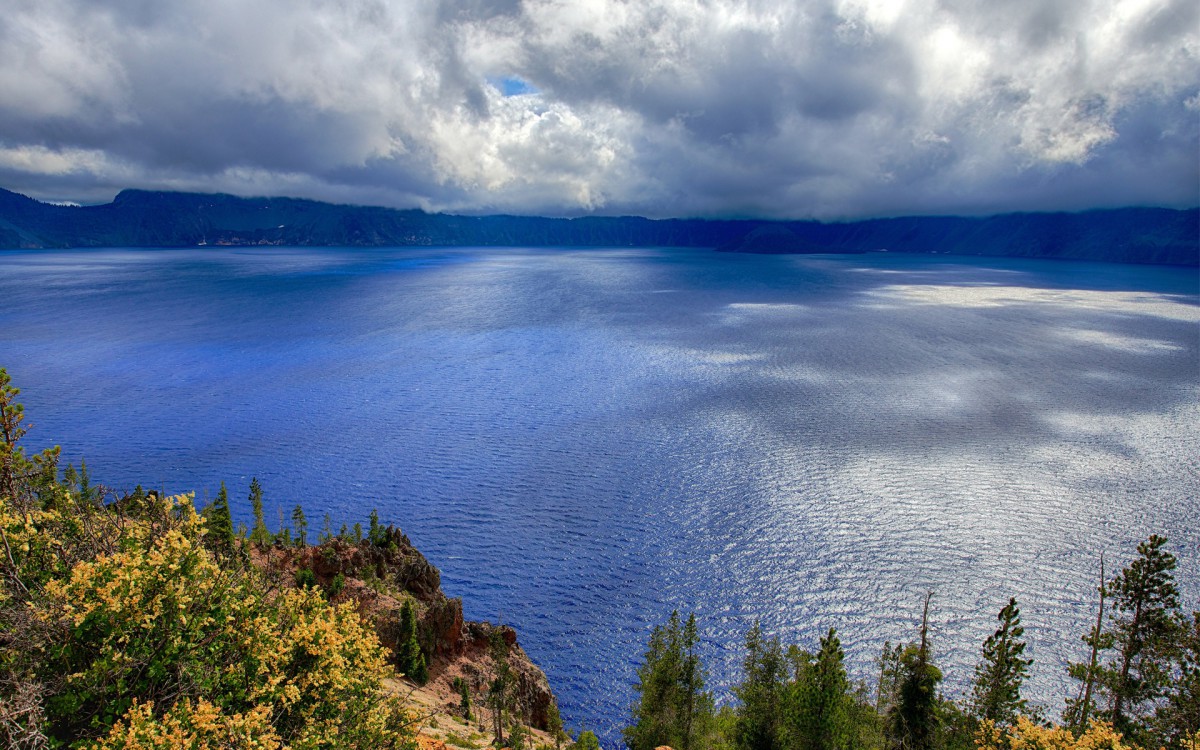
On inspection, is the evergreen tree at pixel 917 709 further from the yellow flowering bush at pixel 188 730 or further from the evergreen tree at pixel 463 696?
the yellow flowering bush at pixel 188 730

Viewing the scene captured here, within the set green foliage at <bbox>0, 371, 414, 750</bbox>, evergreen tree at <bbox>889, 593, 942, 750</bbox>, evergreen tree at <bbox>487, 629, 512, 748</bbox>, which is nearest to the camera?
green foliage at <bbox>0, 371, 414, 750</bbox>

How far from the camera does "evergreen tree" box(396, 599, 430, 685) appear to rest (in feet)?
162

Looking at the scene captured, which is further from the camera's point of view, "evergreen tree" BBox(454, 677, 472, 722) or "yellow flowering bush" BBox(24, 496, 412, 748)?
"evergreen tree" BBox(454, 677, 472, 722)

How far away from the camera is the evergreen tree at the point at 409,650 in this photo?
49469 millimetres

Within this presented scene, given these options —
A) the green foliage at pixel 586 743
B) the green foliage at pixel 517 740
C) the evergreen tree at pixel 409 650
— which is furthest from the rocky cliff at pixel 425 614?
the green foliage at pixel 586 743

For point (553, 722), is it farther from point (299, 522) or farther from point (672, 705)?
point (299, 522)

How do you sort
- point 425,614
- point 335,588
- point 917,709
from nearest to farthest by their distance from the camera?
1. point 917,709
2. point 335,588
3. point 425,614

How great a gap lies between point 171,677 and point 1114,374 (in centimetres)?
19424

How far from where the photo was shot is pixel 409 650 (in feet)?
163

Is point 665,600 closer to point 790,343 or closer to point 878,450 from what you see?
point 878,450

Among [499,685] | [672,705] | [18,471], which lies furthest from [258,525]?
[672,705]

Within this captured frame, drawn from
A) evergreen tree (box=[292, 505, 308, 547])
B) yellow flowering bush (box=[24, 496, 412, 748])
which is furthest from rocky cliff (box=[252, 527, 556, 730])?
yellow flowering bush (box=[24, 496, 412, 748])

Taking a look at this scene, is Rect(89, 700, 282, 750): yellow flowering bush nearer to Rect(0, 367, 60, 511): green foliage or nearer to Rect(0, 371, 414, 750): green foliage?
Rect(0, 371, 414, 750): green foliage

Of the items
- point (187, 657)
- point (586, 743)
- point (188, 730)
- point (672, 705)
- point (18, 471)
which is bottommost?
point (586, 743)
